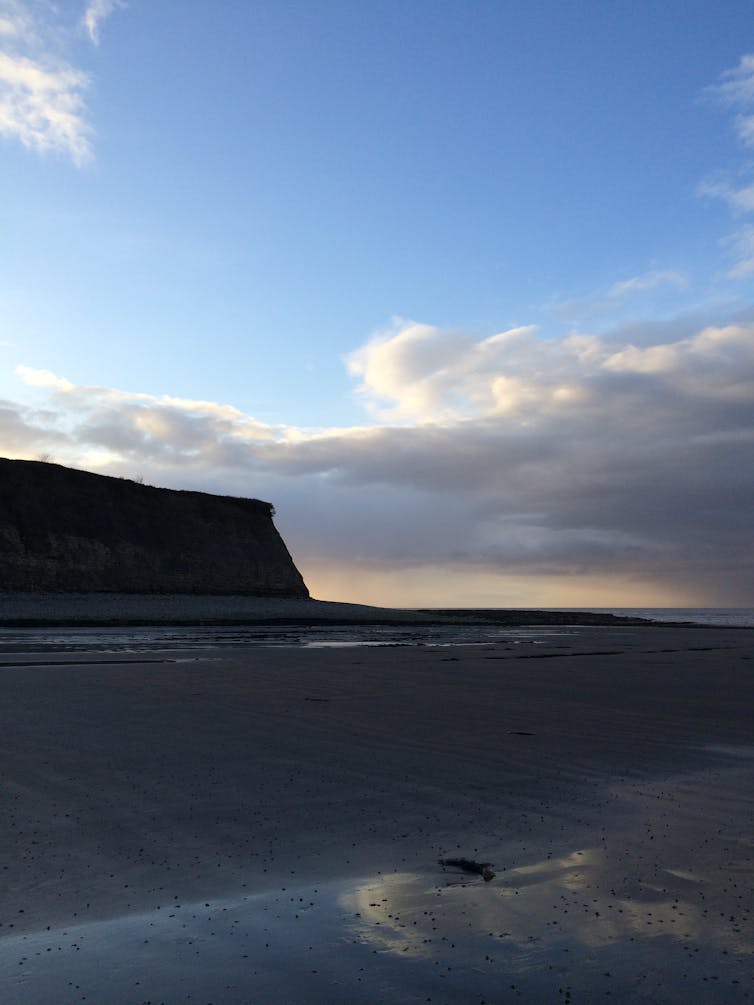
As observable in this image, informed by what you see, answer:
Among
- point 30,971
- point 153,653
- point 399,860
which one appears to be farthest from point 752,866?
point 153,653

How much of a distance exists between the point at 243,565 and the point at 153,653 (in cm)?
4981

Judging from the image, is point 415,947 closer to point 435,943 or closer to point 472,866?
point 435,943

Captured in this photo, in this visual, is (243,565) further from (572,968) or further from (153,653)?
(572,968)

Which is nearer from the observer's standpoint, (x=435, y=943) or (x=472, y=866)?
(x=435, y=943)

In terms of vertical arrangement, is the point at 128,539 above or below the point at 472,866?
above

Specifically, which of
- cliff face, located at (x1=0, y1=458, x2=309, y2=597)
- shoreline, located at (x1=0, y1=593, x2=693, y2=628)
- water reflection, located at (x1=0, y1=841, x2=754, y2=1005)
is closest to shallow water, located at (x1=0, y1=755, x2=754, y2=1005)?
water reflection, located at (x1=0, y1=841, x2=754, y2=1005)

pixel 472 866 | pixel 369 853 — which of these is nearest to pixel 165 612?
pixel 369 853

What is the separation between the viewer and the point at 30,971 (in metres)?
3.59

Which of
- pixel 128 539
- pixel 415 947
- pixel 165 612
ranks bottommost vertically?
pixel 415 947

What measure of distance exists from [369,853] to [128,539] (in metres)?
61.1

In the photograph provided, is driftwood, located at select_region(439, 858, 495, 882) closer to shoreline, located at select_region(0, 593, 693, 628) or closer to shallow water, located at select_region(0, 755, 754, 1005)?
shallow water, located at select_region(0, 755, 754, 1005)

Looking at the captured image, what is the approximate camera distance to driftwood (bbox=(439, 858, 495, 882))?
16.3 feet

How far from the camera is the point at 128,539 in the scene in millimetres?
63125

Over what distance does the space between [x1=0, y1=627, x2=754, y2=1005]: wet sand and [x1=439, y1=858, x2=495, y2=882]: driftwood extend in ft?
0.28
